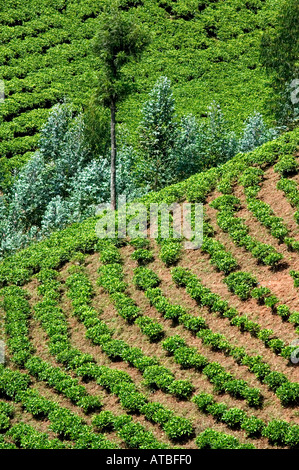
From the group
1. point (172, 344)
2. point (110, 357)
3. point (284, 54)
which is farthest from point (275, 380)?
point (284, 54)

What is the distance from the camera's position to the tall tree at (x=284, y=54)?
149 feet

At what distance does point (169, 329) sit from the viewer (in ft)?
76.2

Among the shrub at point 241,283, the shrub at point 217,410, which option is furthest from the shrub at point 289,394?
the shrub at point 241,283

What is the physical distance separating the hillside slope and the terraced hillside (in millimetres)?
20288

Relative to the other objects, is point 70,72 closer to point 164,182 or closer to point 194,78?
point 194,78

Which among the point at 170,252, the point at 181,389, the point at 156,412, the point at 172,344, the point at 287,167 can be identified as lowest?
the point at 156,412

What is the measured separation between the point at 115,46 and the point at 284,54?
19.4 meters

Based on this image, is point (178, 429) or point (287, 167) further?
point (287, 167)

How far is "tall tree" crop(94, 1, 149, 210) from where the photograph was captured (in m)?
32.7

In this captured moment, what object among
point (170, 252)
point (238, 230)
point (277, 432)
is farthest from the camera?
point (170, 252)

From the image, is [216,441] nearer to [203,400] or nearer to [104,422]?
[203,400]

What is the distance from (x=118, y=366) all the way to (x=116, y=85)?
17.9 m

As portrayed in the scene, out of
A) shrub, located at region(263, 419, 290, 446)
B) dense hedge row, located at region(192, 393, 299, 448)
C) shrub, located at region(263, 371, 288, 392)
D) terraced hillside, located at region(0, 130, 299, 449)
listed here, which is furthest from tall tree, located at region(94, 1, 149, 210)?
shrub, located at region(263, 419, 290, 446)

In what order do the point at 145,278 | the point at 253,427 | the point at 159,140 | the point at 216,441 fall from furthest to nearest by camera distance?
the point at 159,140
the point at 145,278
the point at 253,427
the point at 216,441
